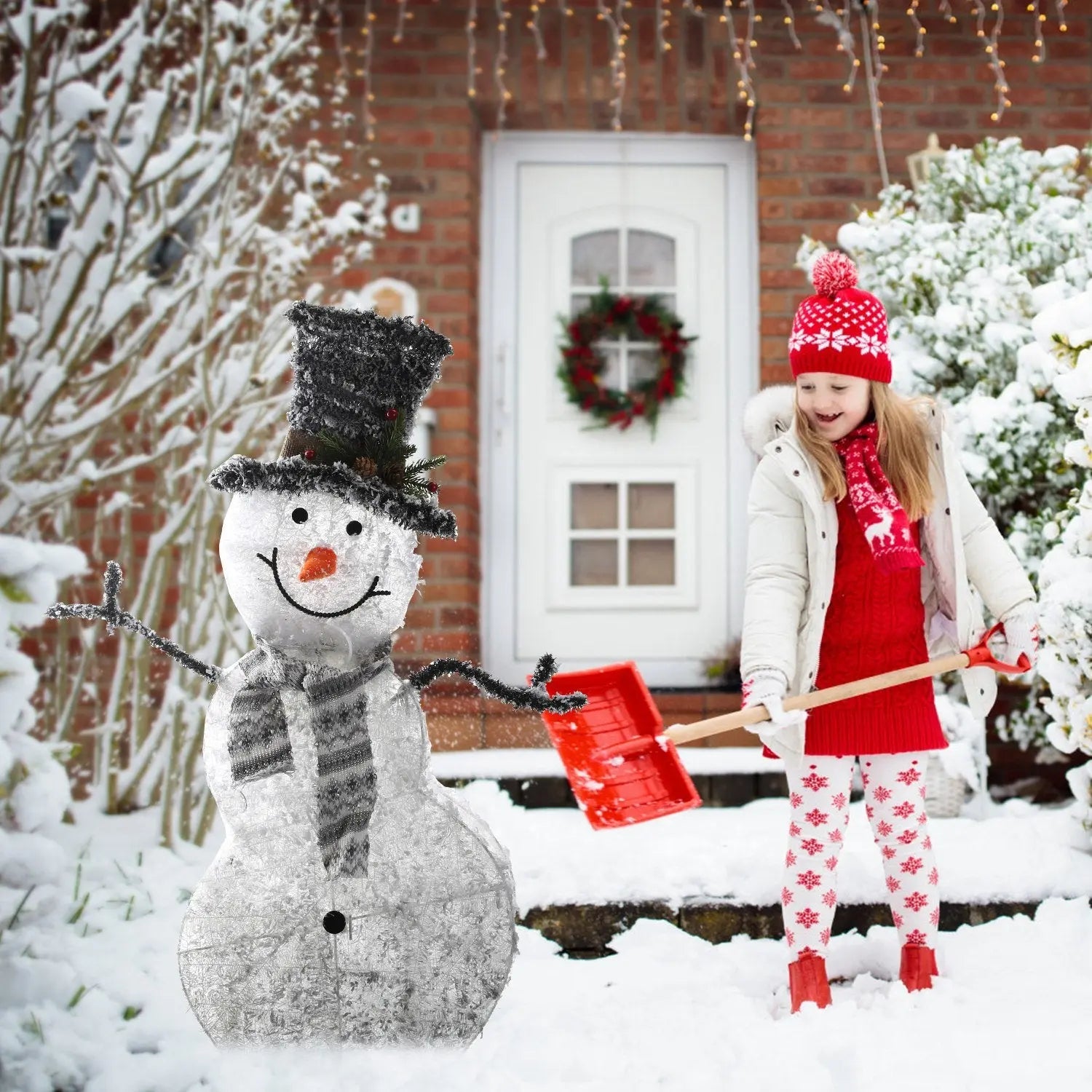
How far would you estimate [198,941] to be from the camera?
5.59 ft

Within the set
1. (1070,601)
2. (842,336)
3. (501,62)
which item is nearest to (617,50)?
(501,62)

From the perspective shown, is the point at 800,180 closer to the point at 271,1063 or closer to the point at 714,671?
the point at 714,671

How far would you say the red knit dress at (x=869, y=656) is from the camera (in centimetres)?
219

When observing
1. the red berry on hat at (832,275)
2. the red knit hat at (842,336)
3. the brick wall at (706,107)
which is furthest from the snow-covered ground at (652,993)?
the brick wall at (706,107)

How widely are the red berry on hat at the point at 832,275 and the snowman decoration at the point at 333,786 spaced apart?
0.89 metres

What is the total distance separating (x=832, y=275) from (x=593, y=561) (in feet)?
8.38

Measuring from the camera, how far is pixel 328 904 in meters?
1.72

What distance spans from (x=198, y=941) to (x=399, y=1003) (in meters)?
0.31

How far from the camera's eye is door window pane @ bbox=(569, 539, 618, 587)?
15.4 ft

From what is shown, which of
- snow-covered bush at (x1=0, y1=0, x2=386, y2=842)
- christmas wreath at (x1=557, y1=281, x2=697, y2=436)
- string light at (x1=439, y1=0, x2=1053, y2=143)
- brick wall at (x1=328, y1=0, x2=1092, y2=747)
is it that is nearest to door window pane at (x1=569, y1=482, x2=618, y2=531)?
christmas wreath at (x1=557, y1=281, x2=697, y2=436)

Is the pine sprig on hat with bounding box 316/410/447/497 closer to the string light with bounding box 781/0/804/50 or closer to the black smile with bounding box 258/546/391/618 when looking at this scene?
the black smile with bounding box 258/546/391/618

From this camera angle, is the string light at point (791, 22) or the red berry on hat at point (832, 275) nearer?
the red berry on hat at point (832, 275)

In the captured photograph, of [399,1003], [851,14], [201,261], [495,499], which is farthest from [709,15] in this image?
[399,1003]

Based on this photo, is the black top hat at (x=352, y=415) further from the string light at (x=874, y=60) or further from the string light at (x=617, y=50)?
the string light at (x=874, y=60)
